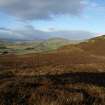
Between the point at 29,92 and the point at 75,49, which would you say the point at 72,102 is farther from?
the point at 75,49

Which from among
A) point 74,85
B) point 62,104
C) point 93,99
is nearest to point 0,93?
point 62,104

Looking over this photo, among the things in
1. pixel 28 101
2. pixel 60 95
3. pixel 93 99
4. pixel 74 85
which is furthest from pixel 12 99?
pixel 74 85

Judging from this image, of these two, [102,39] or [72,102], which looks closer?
[72,102]

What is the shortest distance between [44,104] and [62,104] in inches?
23.9

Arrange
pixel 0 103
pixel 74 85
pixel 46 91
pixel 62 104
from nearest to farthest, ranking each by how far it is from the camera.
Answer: pixel 0 103, pixel 62 104, pixel 46 91, pixel 74 85

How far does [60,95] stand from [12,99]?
1853 mm

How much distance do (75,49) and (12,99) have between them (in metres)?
54.6

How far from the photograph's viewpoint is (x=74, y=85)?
45.5 ft

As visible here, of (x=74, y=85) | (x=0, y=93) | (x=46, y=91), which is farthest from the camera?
(x=74, y=85)

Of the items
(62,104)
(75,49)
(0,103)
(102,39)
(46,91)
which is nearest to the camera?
(0,103)

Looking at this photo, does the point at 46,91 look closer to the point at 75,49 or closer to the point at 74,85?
the point at 74,85

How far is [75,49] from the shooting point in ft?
208

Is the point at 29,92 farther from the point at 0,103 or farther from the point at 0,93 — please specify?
the point at 0,103

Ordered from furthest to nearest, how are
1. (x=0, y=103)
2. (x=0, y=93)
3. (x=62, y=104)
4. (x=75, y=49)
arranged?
→ (x=75, y=49) → (x=0, y=93) → (x=62, y=104) → (x=0, y=103)
